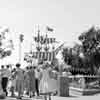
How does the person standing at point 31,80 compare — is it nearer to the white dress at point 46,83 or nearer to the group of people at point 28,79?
the group of people at point 28,79

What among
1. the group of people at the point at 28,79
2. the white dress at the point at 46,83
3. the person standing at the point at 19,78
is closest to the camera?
the white dress at the point at 46,83

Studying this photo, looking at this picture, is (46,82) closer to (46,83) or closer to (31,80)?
(46,83)

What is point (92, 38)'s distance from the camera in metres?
33.6

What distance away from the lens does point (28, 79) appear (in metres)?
12.0

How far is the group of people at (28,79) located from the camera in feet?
31.5

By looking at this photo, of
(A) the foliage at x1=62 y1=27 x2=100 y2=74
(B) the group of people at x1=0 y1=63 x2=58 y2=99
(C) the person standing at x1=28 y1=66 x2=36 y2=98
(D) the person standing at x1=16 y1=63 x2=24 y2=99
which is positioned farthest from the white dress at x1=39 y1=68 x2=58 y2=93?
(A) the foliage at x1=62 y1=27 x2=100 y2=74

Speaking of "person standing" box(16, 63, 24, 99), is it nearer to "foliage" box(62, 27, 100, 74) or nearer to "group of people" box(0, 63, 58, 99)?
"group of people" box(0, 63, 58, 99)

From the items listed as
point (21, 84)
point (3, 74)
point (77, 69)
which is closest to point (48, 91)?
point (21, 84)

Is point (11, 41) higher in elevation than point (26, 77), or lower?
higher

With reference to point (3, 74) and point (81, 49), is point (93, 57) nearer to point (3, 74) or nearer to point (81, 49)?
point (81, 49)

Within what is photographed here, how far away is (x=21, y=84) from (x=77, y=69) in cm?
2207

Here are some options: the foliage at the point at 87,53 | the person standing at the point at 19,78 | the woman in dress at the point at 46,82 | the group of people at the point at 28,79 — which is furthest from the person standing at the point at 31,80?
the foliage at the point at 87,53

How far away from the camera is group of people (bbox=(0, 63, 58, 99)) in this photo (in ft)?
31.5

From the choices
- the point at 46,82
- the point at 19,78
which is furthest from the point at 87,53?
the point at 46,82
